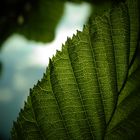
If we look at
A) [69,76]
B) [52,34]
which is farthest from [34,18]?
[69,76]

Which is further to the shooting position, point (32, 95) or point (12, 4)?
point (12, 4)

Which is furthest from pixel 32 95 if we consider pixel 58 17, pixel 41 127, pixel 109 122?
pixel 58 17

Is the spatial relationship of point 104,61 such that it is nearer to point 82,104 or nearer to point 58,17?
point 82,104

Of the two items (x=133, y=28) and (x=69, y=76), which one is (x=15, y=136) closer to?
(x=69, y=76)

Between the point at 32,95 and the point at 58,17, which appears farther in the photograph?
the point at 58,17

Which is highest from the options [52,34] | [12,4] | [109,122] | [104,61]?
[12,4]

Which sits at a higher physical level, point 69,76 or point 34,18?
point 34,18
